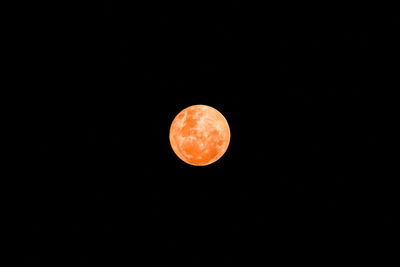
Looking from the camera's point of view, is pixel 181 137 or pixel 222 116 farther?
pixel 222 116

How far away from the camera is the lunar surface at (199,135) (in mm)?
3875

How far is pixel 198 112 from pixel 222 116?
436mm

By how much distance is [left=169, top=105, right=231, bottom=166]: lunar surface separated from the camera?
3875 mm

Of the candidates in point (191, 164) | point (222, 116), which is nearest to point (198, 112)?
point (222, 116)

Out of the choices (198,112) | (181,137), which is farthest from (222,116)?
(181,137)

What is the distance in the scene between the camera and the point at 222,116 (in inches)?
165

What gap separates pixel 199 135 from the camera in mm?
3857

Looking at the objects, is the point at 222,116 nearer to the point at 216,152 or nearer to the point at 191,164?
the point at 216,152

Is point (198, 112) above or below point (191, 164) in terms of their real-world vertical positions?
above

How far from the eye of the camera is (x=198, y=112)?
3.99m

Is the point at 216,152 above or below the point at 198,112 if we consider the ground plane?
below

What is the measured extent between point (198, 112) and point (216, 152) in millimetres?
662

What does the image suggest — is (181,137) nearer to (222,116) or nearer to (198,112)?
(198,112)

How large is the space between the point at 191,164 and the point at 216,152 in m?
0.46
